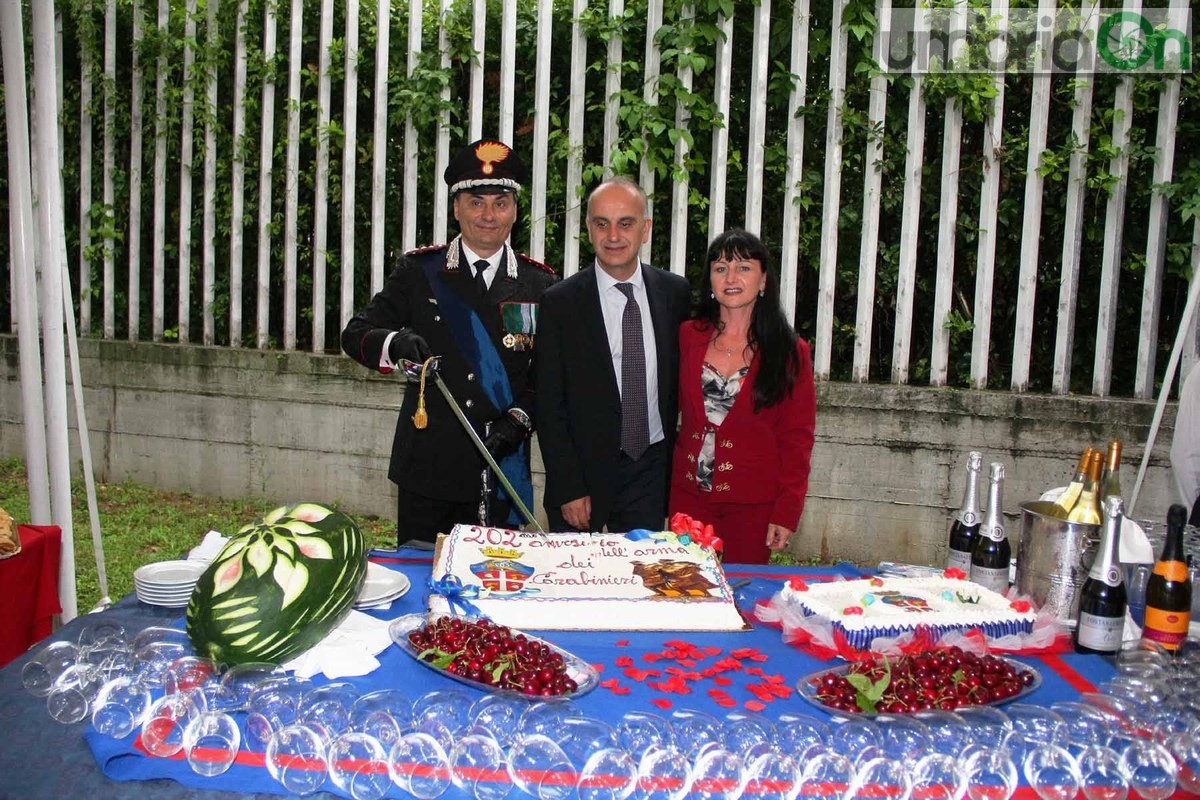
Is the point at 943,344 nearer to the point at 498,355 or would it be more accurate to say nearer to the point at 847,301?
the point at 847,301

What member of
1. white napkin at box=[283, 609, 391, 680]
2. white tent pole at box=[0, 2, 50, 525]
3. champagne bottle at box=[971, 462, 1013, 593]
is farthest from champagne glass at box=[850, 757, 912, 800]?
white tent pole at box=[0, 2, 50, 525]

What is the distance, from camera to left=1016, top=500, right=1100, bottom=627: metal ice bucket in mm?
1936

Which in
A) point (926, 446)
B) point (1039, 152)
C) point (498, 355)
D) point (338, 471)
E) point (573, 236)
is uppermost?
point (1039, 152)

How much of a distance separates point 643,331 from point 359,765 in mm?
1957

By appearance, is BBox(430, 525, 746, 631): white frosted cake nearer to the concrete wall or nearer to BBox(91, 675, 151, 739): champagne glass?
BBox(91, 675, 151, 739): champagne glass

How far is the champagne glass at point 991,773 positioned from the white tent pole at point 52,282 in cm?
256

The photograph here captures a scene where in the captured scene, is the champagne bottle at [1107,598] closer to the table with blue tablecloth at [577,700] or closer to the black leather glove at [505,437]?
the table with blue tablecloth at [577,700]

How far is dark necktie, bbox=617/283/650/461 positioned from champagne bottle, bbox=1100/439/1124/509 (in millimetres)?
1289

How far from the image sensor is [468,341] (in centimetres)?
306

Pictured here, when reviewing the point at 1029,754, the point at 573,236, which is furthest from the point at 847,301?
the point at 1029,754

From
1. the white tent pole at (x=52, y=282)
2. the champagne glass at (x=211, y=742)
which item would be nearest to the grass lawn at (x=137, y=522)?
the white tent pole at (x=52, y=282)

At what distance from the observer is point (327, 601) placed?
1621 mm

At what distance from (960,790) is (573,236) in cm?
392

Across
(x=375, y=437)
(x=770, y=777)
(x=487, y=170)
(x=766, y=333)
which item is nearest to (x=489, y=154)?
(x=487, y=170)
